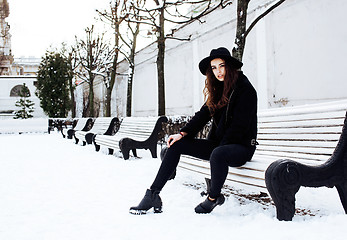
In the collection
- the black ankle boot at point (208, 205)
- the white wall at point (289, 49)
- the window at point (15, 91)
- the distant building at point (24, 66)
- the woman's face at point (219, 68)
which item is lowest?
the black ankle boot at point (208, 205)

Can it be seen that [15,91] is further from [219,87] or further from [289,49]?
[219,87]

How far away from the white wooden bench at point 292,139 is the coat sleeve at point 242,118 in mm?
261

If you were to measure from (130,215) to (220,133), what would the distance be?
1154 mm

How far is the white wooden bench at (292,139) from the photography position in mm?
2857

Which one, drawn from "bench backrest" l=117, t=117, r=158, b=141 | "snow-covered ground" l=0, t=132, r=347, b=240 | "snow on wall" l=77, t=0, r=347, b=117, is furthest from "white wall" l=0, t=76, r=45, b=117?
"snow-covered ground" l=0, t=132, r=347, b=240

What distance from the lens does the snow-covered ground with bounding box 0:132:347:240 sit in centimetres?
252

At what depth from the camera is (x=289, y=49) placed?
356 inches

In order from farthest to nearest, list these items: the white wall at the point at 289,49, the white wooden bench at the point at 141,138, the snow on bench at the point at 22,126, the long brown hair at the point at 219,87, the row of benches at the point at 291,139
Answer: the snow on bench at the point at 22,126 < the white wall at the point at 289,49 < the white wooden bench at the point at 141,138 < the long brown hair at the point at 219,87 < the row of benches at the point at 291,139

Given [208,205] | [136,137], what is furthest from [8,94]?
[208,205]

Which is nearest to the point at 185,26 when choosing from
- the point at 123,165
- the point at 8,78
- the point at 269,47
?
the point at 269,47

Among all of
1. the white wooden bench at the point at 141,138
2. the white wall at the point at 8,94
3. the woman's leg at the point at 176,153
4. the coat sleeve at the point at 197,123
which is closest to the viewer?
the woman's leg at the point at 176,153

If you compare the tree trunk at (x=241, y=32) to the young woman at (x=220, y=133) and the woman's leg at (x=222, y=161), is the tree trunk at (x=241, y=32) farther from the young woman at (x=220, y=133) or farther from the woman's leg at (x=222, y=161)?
the woman's leg at (x=222, y=161)

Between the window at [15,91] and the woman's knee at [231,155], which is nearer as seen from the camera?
the woman's knee at [231,155]

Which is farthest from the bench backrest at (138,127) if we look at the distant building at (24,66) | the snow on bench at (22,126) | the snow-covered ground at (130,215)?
the distant building at (24,66)
